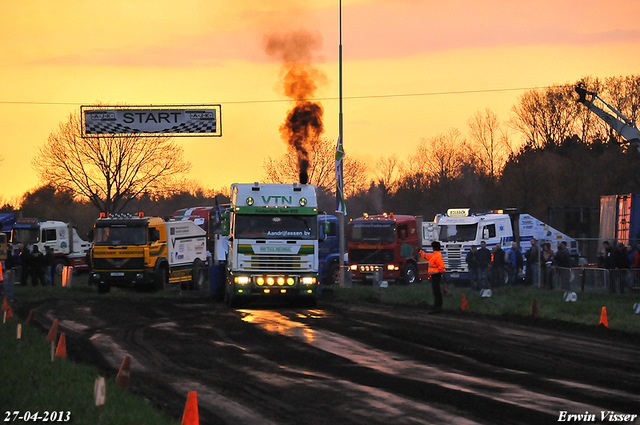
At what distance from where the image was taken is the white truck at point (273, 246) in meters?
23.2

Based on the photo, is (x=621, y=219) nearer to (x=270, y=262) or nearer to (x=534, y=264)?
(x=534, y=264)

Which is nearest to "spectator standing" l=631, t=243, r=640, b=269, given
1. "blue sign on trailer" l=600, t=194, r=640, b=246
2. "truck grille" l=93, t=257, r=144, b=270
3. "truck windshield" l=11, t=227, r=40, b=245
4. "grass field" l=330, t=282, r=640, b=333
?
"grass field" l=330, t=282, r=640, b=333

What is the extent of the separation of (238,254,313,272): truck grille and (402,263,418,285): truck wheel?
40.5 ft

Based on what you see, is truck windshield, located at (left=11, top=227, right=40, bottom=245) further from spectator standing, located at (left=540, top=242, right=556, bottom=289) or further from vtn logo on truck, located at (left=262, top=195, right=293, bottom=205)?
spectator standing, located at (left=540, top=242, right=556, bottom=289)

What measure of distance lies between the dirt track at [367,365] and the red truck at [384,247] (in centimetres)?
1295

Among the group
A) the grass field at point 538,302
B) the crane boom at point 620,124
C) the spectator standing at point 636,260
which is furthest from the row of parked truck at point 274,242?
the spectator standing at point 636,260

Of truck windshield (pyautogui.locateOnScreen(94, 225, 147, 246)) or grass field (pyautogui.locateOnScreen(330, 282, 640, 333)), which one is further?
truck windshield (pyautogui.locateOnScreen(94, 225, 147, 246))

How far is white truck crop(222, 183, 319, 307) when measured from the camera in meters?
23.2

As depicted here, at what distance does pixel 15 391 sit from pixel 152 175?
5377cm

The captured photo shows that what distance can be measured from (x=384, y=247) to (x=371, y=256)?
0.70 m

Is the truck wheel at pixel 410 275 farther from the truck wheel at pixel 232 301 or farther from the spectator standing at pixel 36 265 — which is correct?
the spectator standing at pixel 36 265

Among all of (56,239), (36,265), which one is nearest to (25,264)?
(36,265)

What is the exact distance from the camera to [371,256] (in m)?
34.9

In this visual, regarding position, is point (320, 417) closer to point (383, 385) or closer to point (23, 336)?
point (383, 385)
